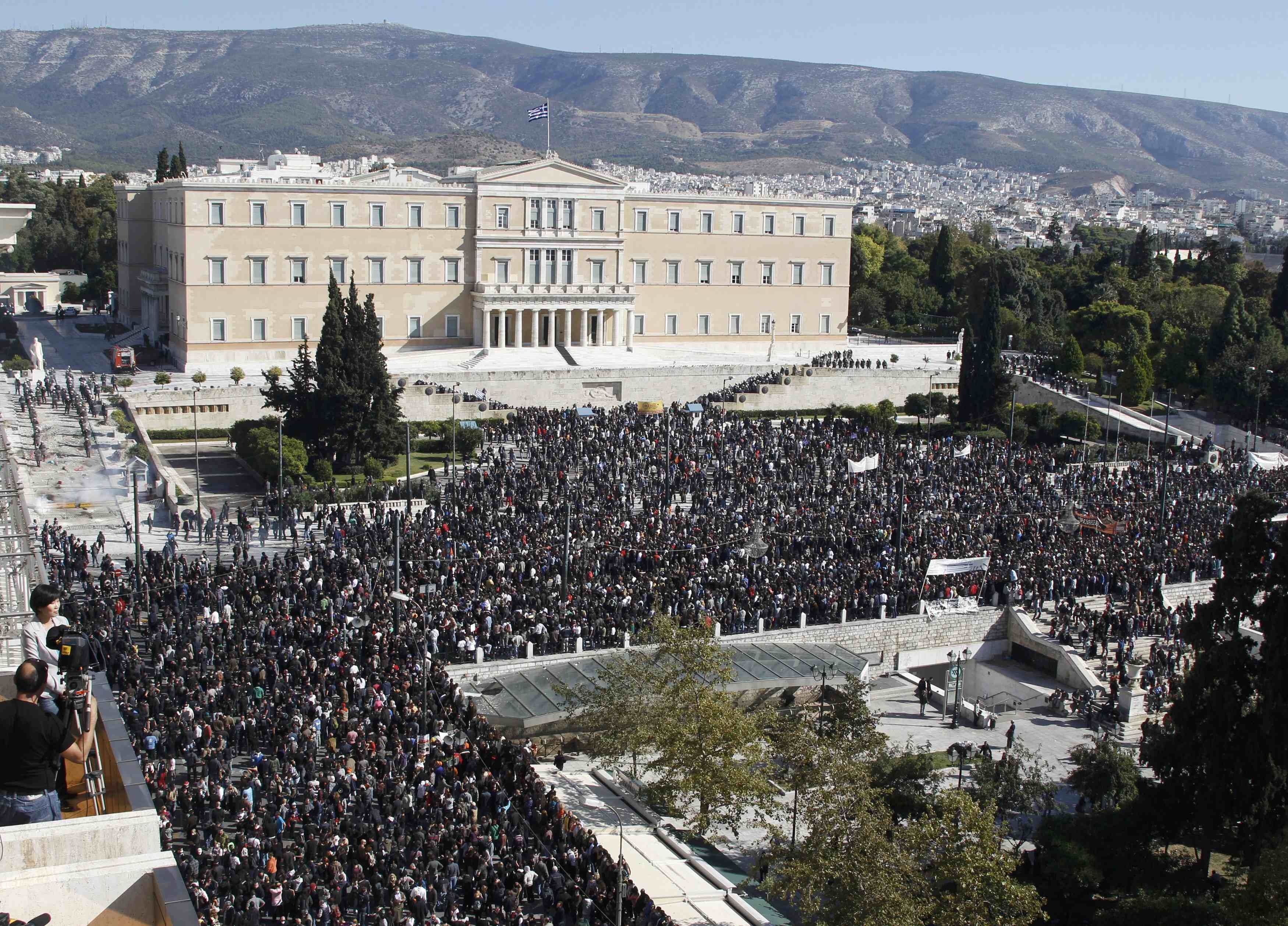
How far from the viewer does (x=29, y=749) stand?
7.15 m

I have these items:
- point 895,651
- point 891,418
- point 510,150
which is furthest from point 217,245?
point 510,150

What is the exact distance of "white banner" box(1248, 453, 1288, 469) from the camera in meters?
43.4

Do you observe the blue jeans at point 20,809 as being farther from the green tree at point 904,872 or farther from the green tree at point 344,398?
the green tree at point 344,398

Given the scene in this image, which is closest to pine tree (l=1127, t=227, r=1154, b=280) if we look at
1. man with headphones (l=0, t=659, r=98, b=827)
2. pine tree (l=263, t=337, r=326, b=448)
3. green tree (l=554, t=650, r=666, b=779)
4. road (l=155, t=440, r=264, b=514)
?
pine tree (l=263, t=337, r=326, b=448)

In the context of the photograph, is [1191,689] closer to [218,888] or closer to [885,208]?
[218,888]

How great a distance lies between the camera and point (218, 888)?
1502 cm

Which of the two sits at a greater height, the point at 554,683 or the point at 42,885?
the point at 42,885

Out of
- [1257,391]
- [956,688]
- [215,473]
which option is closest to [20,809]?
[956,688]

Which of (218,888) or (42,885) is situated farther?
(218,888)

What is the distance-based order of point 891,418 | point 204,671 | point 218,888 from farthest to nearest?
point 891,418
point 204,671
point 218,888

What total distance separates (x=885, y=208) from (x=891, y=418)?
153 metres

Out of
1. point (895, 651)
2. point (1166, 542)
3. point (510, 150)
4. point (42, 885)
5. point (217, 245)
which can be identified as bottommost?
point (895, 651)

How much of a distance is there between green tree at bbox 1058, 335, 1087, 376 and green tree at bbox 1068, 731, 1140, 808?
37.1 m

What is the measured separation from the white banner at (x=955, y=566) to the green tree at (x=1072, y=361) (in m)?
27.8
